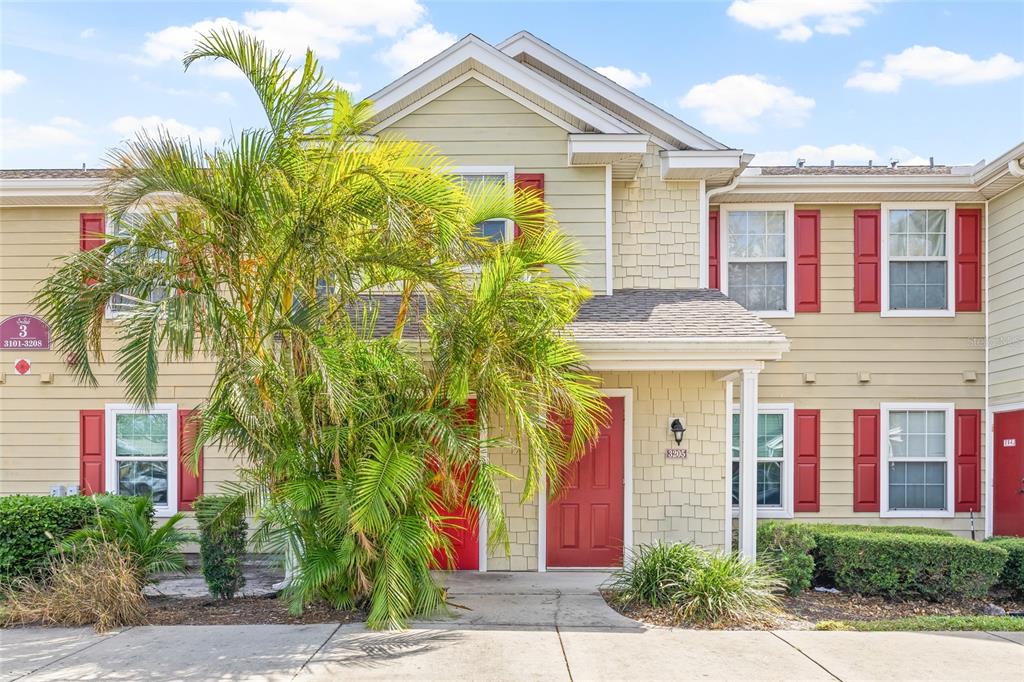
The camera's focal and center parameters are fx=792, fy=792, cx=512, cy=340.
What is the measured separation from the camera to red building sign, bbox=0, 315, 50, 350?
1066 centimetres

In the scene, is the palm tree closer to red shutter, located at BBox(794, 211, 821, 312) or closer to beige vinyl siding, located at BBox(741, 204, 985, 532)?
Result: beige vinyl siding, located at BBox(741, 204, 985, 532)

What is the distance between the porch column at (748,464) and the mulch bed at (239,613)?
3.99m

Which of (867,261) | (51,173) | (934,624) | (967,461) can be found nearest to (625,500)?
(934,624)

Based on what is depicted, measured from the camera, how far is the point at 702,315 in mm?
9031

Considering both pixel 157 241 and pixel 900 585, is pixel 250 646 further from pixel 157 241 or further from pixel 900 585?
pixel 900 585

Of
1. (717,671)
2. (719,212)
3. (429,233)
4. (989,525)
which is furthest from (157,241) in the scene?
(989,525)

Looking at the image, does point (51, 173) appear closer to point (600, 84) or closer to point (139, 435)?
point (139, 435)

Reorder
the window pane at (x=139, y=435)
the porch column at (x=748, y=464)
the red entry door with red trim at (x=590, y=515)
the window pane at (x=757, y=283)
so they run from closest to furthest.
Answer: the porch column at (x=748, y=464)
the red entry door with red trim at (x=590, y=515)
the window pane at (x=139, y=435)
the window pane at (x=757, y=283)

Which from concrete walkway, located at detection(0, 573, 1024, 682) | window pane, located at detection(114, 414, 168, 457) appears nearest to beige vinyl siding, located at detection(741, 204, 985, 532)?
concrete walkway, located at detection(0, 573, 1024, 682)

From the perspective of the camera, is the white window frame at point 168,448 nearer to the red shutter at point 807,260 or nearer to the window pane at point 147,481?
the window pane at point 147,481

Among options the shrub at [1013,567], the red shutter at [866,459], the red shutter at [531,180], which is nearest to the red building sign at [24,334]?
the red shutter at [531,180]

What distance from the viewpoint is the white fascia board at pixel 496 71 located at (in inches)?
373

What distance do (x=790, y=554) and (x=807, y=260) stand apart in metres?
4.39

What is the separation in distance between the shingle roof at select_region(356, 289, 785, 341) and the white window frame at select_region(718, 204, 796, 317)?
3.80 feet
